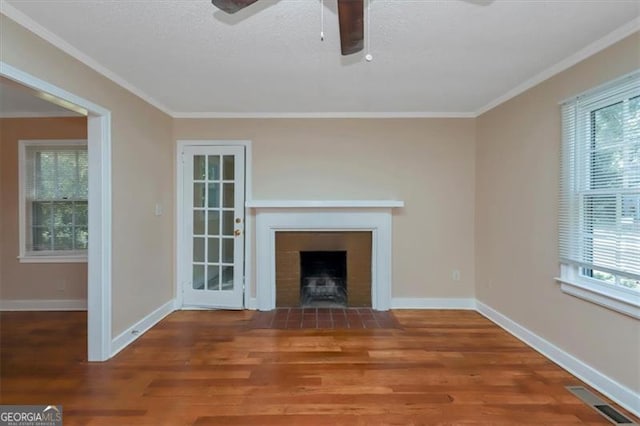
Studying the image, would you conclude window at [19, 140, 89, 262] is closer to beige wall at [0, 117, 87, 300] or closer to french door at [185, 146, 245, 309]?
beige wall at [0, 117, 87, 300]

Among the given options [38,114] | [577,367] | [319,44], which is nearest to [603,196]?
[577,367]

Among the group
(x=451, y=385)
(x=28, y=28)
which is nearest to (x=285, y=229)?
(x=451, y=385)

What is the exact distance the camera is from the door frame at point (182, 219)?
385cm

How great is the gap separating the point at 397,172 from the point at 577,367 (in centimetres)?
246

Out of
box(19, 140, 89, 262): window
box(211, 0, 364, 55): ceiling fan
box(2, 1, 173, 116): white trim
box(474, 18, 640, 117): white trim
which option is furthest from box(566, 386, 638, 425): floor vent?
box(19, 140, 89, 262): window

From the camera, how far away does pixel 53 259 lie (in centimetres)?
379

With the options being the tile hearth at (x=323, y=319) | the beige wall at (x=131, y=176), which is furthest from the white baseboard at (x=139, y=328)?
the tile hearth at (x=323, y=319)

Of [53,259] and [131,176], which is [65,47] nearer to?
[131,176]

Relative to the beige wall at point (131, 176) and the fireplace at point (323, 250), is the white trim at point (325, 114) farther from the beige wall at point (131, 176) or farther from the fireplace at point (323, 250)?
the fireplace at point (323, 250)

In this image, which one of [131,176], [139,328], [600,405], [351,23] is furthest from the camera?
[139,328]

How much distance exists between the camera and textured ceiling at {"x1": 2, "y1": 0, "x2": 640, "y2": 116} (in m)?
1.80

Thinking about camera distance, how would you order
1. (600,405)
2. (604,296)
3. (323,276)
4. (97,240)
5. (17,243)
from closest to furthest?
1. (600,405)
2. (604,296)
3. (97,240)
4. (17,243)
5. (323,276)

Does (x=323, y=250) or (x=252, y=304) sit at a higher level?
(x=323, y=250)

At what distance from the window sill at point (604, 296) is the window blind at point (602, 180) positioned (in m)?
0.14
